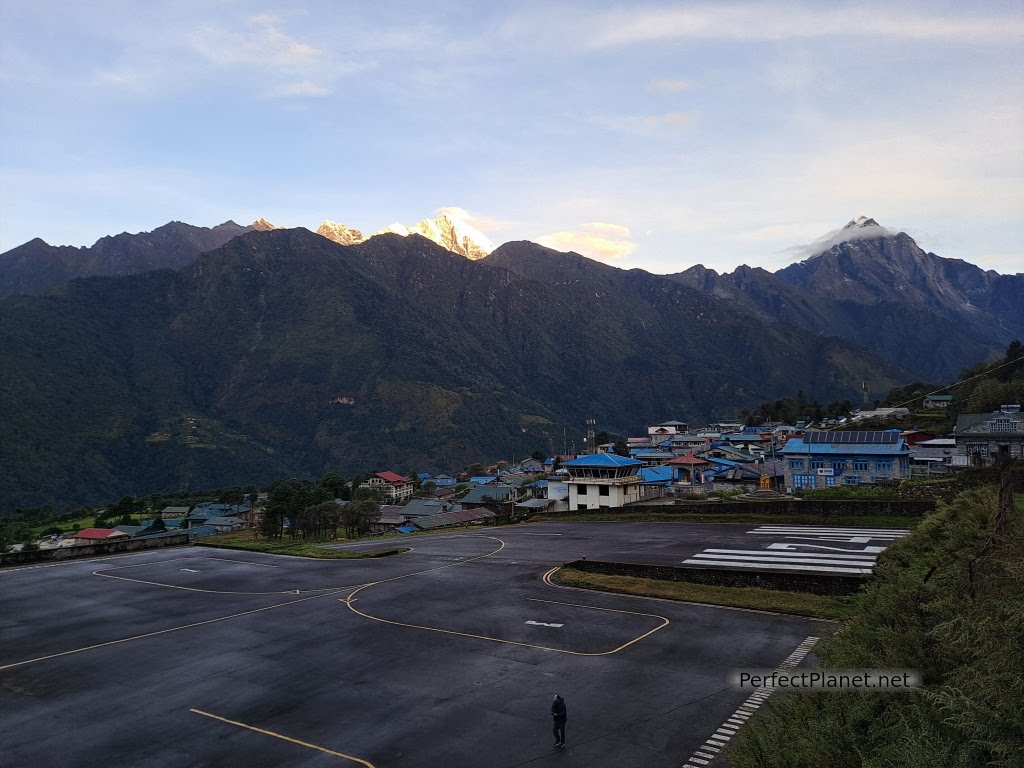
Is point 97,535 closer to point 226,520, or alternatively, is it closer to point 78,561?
point 226,520

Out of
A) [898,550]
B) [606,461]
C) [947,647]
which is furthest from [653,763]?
[606,461]

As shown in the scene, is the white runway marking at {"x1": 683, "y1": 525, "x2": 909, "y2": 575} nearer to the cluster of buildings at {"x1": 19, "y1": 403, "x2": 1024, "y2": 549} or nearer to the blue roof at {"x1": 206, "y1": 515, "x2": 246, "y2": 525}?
the cluster of buildings at {"x1": 19, "y1": 403, "x2": 1024, "y2": 549}

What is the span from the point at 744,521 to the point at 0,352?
226 m

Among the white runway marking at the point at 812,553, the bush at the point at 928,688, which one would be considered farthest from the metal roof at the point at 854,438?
the bush at the point at 928,688

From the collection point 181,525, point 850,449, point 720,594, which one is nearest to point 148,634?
point 720,594

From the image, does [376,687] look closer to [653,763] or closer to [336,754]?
[336,754]

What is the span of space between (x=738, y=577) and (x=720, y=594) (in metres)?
1.87

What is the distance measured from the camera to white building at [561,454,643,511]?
217 ft

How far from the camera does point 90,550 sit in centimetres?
4959

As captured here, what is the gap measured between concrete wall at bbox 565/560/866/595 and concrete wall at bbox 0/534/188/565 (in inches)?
1508

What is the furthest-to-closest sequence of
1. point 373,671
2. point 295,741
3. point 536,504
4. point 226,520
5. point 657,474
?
point 226,520 < point 657,474 < point 536,504 < point 373,671 < point 295,741

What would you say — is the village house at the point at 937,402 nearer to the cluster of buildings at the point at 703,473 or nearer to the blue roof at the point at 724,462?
the cluster of buildings at the point at 703,473

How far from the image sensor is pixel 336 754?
1540 centimetres

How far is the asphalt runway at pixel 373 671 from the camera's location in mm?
15820
